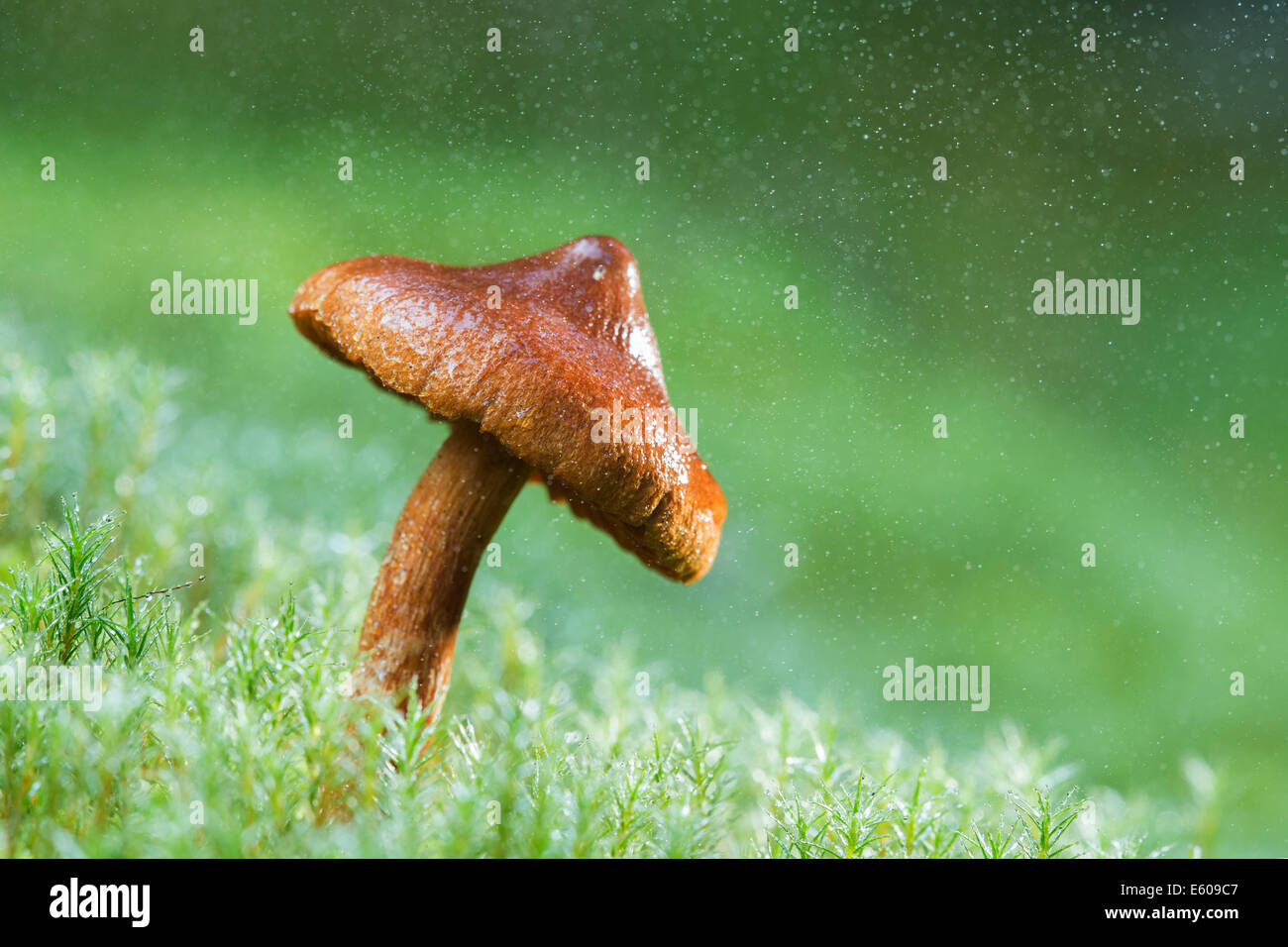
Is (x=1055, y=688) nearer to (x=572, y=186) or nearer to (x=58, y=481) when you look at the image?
(x=572, y=186)

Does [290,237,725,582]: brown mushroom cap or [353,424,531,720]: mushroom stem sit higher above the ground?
[290,237,725,582]: brown mushroom cap

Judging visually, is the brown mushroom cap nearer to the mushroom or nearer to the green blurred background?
the mushroom

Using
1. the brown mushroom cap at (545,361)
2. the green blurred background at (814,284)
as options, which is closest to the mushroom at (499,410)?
the brown mushroom cap at (545,361)

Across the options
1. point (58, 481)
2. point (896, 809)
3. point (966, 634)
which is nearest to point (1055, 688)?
point (966, 634)

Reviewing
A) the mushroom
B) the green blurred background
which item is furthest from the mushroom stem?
the green blurred background

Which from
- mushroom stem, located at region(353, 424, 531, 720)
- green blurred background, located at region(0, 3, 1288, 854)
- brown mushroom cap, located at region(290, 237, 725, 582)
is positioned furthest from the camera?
green blurred background, located at region(0, 3, 1288, 854)
